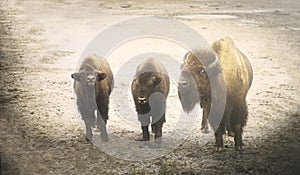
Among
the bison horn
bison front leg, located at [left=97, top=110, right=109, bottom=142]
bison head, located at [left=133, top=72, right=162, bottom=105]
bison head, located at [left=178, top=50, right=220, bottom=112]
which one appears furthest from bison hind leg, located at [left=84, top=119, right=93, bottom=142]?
the bison horn

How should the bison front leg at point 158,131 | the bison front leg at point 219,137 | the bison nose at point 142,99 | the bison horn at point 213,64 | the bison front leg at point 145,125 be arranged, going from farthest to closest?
1. the bison front leg at point 158,131
2. the bison front leg at point 145,125
3. the bison front leg at point 219,137
4. the bison nose at point 142,99
5. the bison horn at point 213,64

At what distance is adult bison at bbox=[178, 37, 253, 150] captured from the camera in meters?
4.90

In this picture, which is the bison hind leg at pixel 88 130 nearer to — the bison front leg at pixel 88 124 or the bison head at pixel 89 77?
the bison front leg at pixel 88 124

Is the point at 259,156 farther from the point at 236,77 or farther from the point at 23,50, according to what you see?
the point at 23,50

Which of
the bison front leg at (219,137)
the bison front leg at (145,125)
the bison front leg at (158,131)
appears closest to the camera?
the bison front leg at (219,137)

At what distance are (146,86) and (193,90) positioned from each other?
21.0 inches

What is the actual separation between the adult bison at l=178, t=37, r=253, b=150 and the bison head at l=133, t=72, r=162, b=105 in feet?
1.14

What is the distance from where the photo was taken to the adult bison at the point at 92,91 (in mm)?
5328

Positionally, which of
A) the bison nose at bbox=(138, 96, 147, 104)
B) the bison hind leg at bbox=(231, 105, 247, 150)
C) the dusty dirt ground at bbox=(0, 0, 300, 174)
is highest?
the bison nose at bbox=(138, 96, 147, 104)

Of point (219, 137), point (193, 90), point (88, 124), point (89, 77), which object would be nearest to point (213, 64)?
point (193, 90)

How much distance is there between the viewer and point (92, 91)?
17.7 feet

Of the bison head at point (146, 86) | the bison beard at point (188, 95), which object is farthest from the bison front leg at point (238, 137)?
the bison head at point (146, 86)

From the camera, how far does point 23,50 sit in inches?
413

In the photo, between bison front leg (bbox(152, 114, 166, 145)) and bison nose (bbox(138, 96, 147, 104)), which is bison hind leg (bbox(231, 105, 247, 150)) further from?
bison nose (bbox(138, 96, 147, 104))
